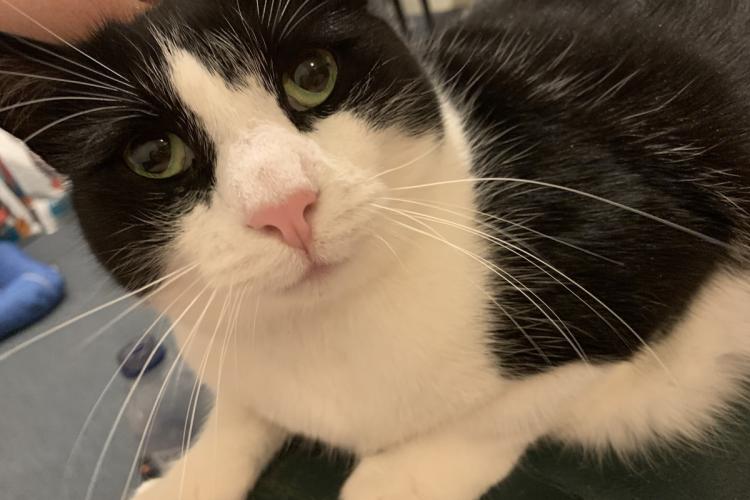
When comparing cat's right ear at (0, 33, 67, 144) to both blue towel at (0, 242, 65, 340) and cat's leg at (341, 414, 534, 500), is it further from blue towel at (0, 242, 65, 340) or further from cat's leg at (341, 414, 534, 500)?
blue towel at (0, 242, 65, 340)

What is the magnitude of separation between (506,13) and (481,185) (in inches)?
18.3

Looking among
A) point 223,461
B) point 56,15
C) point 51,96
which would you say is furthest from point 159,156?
point 223,461

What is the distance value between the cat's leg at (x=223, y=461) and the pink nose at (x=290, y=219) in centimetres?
41

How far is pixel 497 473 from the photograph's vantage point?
764 mm

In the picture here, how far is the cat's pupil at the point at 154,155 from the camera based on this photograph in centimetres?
57

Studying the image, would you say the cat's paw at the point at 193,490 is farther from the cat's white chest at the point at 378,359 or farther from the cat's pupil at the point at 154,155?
the cat's pupil at the point at 154,155

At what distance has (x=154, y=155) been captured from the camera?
1.89ft

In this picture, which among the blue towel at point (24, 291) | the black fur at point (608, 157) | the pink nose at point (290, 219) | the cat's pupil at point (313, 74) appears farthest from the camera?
the blue towel at point (24, 291)

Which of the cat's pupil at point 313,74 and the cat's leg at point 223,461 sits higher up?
the cat's pupil at point 313,74

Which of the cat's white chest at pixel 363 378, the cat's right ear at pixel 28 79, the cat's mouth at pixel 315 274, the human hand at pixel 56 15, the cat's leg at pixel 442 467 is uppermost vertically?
the human hand at pixel 56 15

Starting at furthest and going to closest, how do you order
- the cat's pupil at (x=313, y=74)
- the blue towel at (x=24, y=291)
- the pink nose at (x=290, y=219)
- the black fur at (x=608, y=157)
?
the blue towel at (x=24, y=291) → the black fur at (x=608, y=157) → the cat's pupil at (x=313, y=74) → the pink nose at (x=290, y=219)

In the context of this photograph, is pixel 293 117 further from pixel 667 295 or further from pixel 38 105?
pixel 667 295

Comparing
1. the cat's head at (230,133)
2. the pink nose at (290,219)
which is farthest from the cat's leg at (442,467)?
the pink nose at (290,219)

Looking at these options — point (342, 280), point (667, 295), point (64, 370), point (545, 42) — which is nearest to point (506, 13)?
point (545, 42)
